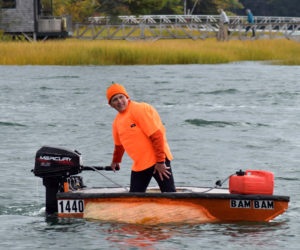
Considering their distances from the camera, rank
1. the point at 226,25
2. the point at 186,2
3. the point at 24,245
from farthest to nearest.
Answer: the point at 186,2
the point at 226,25
the point at 24,245

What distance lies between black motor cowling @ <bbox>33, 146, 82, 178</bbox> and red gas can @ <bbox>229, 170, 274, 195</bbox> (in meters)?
1.86

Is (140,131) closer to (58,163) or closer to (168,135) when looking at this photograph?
(58,163)

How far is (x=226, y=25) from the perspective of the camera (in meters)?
47.9

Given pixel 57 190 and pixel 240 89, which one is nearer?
pixel 57 190

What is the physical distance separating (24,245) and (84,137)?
8.93 meters

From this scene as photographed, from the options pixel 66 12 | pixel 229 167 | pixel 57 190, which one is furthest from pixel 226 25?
pixel 57 190

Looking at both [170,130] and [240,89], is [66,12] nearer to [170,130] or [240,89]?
[240,89]

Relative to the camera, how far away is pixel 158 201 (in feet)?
31.8

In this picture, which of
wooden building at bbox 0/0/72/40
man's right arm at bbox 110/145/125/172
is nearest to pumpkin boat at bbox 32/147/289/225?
man's right arm at bbox 110/145/125/172

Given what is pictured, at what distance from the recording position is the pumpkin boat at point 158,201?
31.6 feet

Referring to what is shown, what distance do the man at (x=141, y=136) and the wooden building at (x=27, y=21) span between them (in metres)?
36.1

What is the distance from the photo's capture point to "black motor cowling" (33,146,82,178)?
9.98 m

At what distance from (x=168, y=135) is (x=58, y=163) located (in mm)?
9049

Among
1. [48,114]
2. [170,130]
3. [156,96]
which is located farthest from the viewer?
[156,96]
